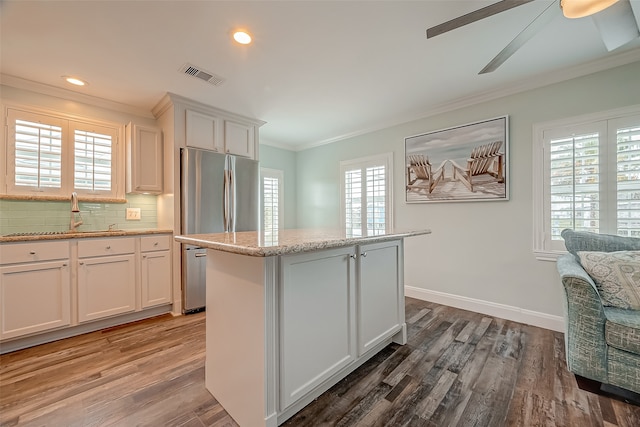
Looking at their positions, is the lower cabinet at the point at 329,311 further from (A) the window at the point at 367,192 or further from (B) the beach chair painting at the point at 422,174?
(A) the window at the point at 367,192

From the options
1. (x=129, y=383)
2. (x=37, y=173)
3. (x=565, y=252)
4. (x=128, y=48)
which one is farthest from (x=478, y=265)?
(x=37, y=173)

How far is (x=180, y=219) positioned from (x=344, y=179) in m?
2.49

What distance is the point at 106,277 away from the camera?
259 cm

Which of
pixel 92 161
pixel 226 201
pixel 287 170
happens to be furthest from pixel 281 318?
pixel 287 170

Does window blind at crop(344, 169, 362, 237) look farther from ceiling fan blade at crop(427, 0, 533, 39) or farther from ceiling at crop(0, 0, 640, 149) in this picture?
ceiling fan blade at crop(427, 0, 533, 39)

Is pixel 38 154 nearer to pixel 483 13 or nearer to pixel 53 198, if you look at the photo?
pixel 53 198

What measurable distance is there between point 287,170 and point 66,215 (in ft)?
10.4

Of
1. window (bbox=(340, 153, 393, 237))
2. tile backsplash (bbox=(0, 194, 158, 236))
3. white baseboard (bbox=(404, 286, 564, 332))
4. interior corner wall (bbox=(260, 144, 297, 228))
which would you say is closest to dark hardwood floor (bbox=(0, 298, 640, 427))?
white baseboard (bbox=(404, 286, 564, 332))

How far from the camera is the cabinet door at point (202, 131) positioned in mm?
3032

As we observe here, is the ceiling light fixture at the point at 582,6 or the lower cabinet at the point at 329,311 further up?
the ceiling light fixture at the point at 582,6

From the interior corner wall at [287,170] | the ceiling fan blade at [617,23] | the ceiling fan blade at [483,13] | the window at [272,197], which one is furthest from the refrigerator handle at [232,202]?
the ceiling fan blade at [617,23]

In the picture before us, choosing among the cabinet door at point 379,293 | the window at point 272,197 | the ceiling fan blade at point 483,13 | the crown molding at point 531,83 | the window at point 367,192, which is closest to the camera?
the ceiling fan blade at point 483,13

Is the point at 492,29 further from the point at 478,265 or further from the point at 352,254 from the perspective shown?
the point at 478,265

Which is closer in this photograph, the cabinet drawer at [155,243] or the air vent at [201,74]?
the air vent at [201,74]
